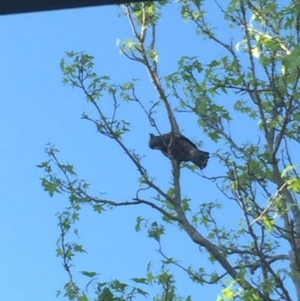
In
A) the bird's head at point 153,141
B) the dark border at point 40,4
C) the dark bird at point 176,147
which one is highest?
the bird's head at point 153,141

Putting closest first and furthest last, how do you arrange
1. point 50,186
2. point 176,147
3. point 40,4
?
point 40,4 < point 176,147 < point 50,186

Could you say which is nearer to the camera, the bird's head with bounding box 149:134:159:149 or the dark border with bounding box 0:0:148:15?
the dark border with bounding box 0:0:148:15

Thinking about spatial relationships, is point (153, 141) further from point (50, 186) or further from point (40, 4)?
point (40, 4)

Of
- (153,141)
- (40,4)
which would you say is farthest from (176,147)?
(40,4)

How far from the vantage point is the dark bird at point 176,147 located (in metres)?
3.98

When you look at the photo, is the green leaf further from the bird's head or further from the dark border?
the dark border

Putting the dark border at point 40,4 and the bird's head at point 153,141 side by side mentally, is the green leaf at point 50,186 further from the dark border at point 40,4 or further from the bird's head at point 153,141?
the dark border at point 40,4

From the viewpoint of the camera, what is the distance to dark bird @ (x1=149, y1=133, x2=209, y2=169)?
13.1 ft

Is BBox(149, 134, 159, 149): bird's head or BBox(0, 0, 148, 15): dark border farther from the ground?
BBox(149, 134, 159, 149): bird's head

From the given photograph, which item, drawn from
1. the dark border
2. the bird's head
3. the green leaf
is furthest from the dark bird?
the dark border

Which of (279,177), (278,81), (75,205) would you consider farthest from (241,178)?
(75,205)

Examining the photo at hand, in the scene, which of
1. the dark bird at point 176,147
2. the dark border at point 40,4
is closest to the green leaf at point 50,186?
the dark bird at point 176,147

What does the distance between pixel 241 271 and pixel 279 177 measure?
639 mm

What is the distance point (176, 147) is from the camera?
3988 millimetres
